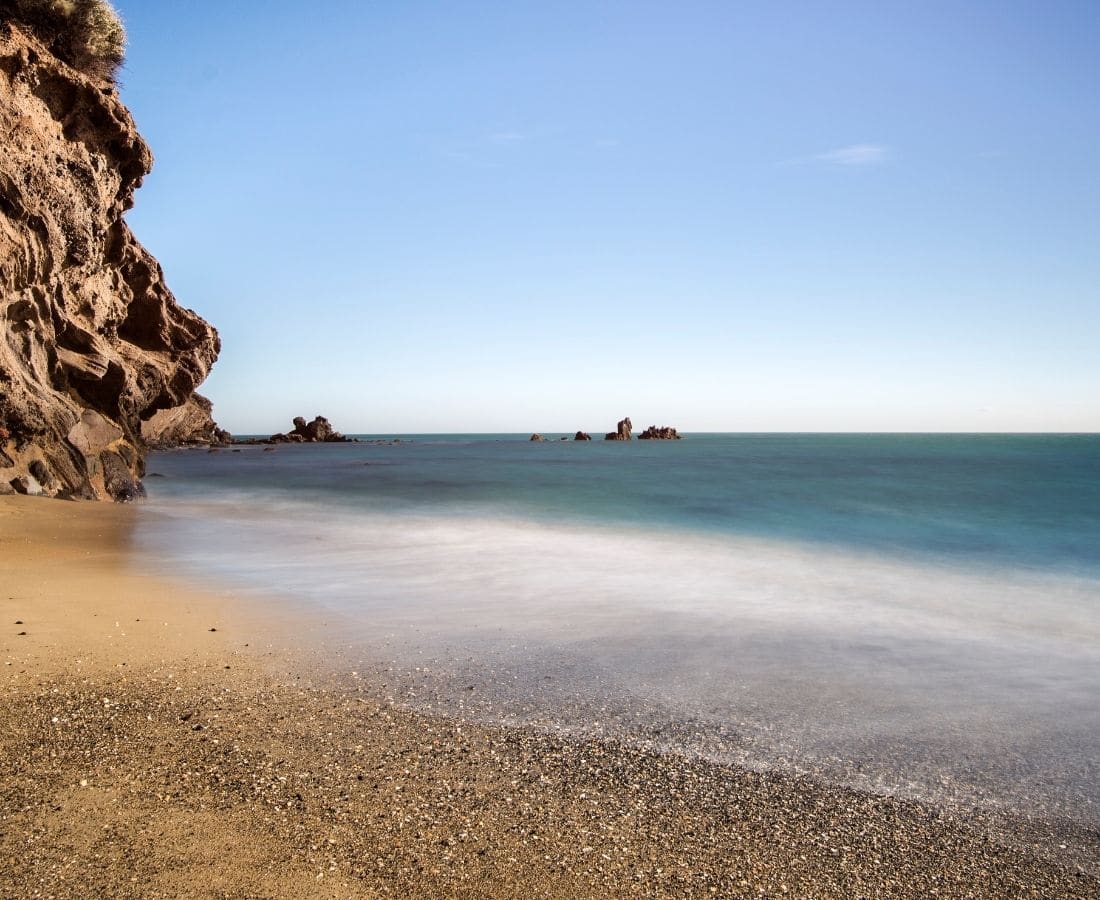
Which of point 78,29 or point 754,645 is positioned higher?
point 78,29

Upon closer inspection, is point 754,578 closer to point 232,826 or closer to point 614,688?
point 614,688

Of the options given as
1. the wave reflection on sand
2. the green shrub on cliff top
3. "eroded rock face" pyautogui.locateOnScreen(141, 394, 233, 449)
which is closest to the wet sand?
the wave reflection on sand

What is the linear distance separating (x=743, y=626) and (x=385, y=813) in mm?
5498

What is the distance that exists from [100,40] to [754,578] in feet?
59.8

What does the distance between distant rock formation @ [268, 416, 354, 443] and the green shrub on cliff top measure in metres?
98.4

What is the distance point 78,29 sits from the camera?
15695mm

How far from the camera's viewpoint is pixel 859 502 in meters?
25.1

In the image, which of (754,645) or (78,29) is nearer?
(754,645)

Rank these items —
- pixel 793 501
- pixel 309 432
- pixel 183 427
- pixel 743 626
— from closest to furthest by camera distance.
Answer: pixel 743 626
pixel 793 501
pixel 183 427
pixel 309 432

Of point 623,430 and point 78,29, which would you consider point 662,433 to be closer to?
point 623,430

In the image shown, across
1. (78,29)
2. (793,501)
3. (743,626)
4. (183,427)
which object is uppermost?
(78,29)

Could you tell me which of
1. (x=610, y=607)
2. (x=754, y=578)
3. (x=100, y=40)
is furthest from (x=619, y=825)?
(x=100, y=40)

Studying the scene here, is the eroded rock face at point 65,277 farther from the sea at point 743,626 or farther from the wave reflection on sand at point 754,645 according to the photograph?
the wave reflection on sand at point 754,645

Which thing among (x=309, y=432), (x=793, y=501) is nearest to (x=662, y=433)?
(x=309, y=432)
